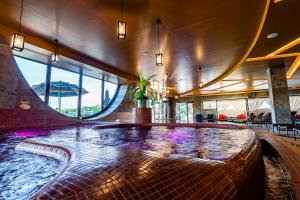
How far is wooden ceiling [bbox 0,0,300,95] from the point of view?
9.02ft

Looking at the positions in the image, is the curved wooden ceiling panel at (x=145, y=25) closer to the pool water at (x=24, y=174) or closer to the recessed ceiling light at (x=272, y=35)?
the recessed ceiling light at (x=272, y=35)

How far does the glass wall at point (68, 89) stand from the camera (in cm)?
441

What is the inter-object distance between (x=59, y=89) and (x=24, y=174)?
5.08 meters

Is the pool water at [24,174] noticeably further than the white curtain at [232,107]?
No

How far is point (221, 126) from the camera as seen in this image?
2803 mm

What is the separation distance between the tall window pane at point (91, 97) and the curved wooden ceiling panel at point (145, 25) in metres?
1.48

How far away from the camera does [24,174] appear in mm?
694

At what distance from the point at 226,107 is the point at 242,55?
11.6 meters

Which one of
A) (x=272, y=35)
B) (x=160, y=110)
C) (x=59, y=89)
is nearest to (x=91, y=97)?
(x=59, y=89)

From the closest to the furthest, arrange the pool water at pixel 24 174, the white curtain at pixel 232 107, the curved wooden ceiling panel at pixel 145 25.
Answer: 1. the pool water at pixel 24 174
2. the curved wooden ceiling panel at pixel 145 25
3. the white curtain at pixel 232 107

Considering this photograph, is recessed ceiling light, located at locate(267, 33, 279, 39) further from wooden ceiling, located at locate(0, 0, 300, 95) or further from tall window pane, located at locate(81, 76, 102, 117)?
tall window pane, located at locate(81, 76, 102, 117)

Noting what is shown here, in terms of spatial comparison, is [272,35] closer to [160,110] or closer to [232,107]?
[160,110]

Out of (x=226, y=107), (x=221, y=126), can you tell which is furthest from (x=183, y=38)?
(x=226, y=107)

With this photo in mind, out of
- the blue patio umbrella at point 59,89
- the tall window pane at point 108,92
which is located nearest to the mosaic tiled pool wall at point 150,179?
the blue patio umbrella at point 59,89
